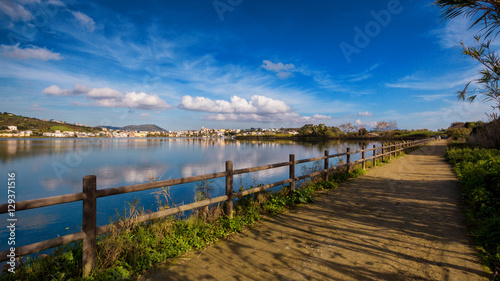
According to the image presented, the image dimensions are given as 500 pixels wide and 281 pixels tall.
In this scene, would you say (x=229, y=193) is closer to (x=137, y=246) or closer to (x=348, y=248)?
(x=137, y=246)

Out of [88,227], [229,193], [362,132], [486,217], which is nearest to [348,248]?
[229,193]

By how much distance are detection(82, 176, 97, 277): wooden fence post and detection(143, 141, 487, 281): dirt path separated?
0.81 m

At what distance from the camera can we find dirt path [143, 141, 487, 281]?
10.1ft

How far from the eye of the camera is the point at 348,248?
3.78 m

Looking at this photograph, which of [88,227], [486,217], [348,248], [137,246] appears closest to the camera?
[88,227]

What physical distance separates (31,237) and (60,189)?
7893 millimetres

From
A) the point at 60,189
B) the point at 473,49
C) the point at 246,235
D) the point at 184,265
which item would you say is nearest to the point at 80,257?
the point at 184,265

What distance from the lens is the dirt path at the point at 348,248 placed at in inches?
121

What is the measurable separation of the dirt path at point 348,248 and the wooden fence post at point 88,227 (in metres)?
0.81

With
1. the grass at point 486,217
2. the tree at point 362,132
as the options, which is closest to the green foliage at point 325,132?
the tree at point 362,132

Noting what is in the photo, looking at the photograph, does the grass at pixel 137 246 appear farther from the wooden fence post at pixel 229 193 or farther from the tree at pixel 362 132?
the tree at pixel 362 132

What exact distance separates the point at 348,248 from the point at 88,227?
13.4ft

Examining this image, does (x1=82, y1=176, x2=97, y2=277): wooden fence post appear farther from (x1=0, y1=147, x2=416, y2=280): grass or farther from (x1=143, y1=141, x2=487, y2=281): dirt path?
(x1=143, y1=141, x2=487, y2=281): dirt path

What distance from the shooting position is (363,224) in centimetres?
484
